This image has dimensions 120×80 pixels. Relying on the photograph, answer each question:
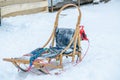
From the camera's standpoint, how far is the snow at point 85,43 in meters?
6.03

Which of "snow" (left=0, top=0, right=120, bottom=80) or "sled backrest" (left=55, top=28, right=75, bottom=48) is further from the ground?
"sled backrest" (left=55, top=28, right=75, bottom=48)

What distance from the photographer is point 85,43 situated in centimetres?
830

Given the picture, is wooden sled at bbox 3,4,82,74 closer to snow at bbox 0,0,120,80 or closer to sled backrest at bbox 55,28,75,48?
sled backrest at bbox 55,28,75,48

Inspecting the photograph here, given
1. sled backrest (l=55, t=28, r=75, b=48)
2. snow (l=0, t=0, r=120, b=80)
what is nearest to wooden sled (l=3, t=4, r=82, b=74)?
sled backrest (l=55, t=28, r=75, b=48)

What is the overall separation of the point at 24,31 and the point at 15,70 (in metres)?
3.33

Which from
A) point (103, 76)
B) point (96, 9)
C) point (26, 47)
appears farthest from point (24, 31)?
point (96, 9)

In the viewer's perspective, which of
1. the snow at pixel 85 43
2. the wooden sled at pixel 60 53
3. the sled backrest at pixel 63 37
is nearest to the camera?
the wooden sled at pixel 60 53

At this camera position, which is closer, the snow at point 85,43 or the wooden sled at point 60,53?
the wooden sled at point 60,53

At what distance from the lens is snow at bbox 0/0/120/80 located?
603 cm

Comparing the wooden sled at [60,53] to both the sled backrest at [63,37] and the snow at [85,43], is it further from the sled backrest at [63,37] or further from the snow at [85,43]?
the snow at [85,43]

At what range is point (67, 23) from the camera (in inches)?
428

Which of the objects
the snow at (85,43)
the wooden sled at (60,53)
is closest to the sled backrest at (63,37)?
the wooden sled at (60,53)

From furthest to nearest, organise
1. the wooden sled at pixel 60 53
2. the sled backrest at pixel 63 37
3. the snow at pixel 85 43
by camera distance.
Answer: the sled backrest at pixel 63 37
the snow at pixel 85 43
the wooden sled at pixel 60 53

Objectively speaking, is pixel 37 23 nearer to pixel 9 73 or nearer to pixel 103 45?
pixel 103 45
